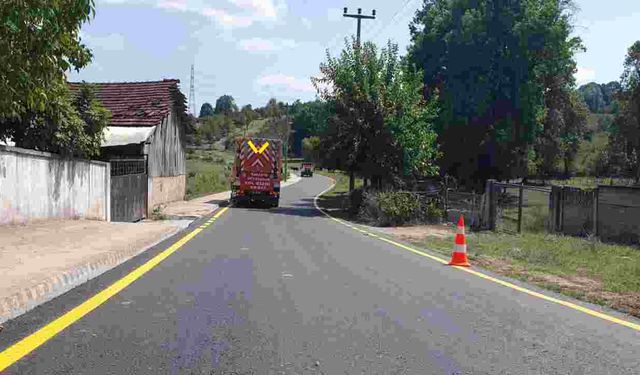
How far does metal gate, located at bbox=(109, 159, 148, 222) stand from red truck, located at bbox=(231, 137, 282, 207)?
7.47 m

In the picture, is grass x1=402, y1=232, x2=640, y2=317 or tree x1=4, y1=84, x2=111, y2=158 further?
tree x1=4, y1=84, x2=111, y2=158

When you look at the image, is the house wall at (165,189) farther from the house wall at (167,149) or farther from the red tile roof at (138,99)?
the red tile roof at (138,99)

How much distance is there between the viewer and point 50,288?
7.83m

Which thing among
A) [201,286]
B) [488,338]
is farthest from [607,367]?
[201,286]

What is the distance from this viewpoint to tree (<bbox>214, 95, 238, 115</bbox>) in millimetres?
169750

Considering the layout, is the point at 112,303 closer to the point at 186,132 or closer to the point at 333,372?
the point at 333,372

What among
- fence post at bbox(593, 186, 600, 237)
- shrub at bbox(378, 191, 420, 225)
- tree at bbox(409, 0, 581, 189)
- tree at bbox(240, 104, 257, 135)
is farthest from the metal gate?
tree at bbox(240, 104, 257, 135)

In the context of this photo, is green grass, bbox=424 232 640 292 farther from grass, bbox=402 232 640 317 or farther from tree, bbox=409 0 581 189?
tree, bbox=409 0 581 189

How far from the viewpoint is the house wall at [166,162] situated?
2670 cm

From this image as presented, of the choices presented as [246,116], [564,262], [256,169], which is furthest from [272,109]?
[564,262]

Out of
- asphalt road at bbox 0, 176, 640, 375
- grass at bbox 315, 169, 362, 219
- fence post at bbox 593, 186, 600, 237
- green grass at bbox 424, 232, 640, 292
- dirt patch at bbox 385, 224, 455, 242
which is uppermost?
fence post at bbox 593, 186, 600, 237

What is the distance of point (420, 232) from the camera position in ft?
66.9

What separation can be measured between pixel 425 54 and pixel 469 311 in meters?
33.7

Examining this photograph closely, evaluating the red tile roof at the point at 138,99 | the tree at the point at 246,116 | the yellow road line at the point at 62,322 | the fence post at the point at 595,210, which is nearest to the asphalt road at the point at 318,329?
the yellow road line at the point at 62,322
